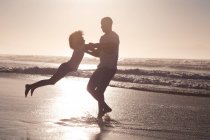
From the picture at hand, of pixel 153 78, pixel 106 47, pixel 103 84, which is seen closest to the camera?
pixel 106 47

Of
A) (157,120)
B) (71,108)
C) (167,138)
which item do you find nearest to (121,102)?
(71,108)

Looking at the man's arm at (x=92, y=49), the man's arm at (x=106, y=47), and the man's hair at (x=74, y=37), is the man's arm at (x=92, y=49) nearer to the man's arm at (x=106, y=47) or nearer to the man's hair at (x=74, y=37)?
the man's arm at (x=106, y=47)

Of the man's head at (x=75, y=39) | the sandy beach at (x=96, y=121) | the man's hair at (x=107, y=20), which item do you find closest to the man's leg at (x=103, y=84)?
the sandy beach at (x=96, y=121)

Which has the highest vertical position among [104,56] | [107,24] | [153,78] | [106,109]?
[107,24]

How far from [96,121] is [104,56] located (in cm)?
129

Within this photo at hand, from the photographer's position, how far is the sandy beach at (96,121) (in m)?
7.25

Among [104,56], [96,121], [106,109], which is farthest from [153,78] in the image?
[96,121]

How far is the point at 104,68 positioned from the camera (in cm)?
894

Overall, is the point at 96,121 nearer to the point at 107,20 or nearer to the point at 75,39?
the point at 75,39

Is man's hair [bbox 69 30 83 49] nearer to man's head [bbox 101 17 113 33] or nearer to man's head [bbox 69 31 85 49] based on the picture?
man's head [bbox 69 31 85 49]

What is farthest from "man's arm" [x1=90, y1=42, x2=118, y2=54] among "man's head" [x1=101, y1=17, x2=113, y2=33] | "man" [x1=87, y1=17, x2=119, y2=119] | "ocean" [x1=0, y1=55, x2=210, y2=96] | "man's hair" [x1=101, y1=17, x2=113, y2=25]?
"ocean" [x1=0, y1=55, x2=210, y2=96]

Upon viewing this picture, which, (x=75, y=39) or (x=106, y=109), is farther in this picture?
(x=106, y=109)

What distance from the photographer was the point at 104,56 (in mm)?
8883

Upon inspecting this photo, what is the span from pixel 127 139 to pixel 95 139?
1.71 feet
